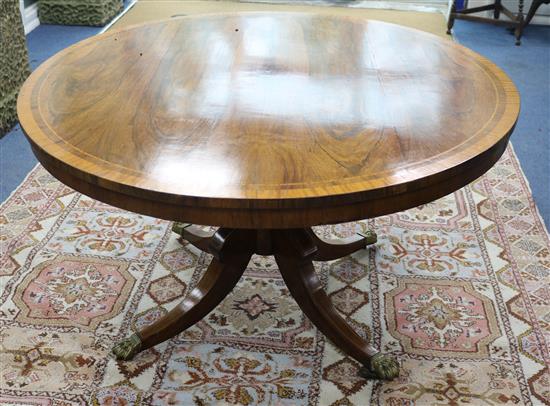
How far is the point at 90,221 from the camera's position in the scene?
7.77 ft

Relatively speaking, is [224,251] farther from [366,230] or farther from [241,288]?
[366,230]

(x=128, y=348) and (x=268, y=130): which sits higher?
(x=268, y=130)

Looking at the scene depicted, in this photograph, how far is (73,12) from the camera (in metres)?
4.39

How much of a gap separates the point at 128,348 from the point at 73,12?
3.20 metres

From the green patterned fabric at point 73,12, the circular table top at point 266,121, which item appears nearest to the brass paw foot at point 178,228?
the circular table top at point 266,121

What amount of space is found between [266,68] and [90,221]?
91 cm

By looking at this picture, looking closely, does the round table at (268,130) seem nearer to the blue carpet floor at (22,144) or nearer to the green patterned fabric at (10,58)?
the blue carpet floor at (22,144)

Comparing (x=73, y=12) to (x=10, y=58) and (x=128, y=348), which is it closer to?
(x=10, y=58)

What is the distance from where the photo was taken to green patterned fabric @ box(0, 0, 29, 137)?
2.98 metres

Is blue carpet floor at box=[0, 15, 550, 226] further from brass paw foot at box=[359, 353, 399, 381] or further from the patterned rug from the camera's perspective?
brass paw foot at box=[359, 353, 399, 381]

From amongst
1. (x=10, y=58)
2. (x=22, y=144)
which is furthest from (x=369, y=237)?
(x=10, y=58)

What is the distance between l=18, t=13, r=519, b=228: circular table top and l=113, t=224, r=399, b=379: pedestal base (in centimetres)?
35

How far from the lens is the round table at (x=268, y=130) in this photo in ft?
4.13

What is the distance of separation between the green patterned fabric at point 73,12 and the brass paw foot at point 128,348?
3.12m
